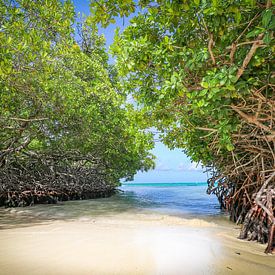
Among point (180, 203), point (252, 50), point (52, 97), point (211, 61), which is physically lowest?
point (180, 203)

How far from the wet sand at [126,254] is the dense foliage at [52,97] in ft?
8.61

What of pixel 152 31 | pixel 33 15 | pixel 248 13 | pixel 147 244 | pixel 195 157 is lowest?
pixel 147 244

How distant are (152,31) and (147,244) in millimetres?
2989

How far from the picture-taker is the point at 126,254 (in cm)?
300

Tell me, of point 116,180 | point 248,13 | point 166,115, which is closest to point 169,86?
point 248,13

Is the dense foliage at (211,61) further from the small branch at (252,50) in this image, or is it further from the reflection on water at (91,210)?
the reflection on water at (91,210)

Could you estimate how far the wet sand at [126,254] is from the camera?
255 cm

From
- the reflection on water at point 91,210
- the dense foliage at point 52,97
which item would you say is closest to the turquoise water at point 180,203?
the reflection on water at point 91,210

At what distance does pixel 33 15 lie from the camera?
496 centimetres

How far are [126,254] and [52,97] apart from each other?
15.1ft

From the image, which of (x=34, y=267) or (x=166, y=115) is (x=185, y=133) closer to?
(x=166, y=115)

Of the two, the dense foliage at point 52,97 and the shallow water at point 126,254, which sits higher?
the dense foliage at point 52,97

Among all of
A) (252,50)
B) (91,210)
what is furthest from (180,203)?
(252,50)

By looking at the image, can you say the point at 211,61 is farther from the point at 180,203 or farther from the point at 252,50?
the point at 180,203
